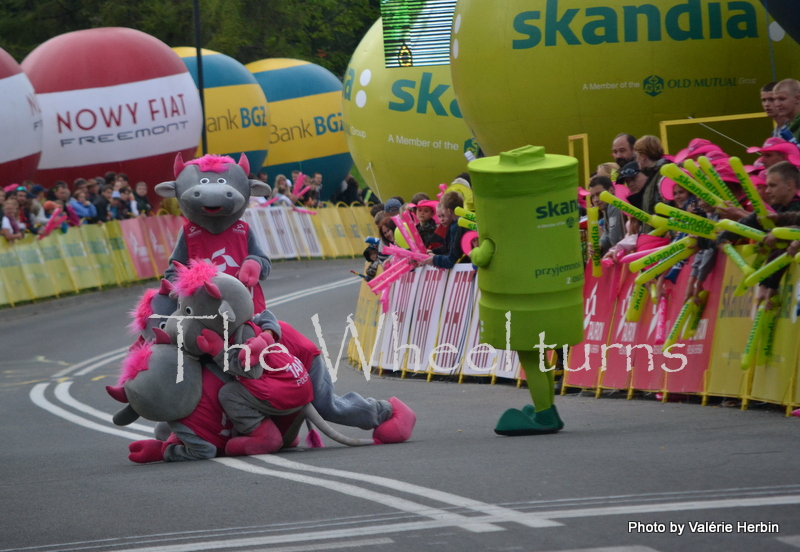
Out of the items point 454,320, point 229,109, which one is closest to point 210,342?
→ point 454,320

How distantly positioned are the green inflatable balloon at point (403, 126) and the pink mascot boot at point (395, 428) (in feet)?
43.1

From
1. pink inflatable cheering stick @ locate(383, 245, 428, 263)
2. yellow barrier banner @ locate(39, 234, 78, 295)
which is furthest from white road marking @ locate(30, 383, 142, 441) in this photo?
yellow barrier banner @ locate(39, 234, 78, 295)

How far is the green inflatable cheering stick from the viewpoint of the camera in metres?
8.20

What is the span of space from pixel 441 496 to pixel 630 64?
9462mm

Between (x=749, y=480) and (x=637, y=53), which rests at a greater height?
(x=637, y=53)

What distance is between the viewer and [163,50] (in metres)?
30.6

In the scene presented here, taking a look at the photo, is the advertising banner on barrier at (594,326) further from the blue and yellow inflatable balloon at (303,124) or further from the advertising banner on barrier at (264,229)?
the blue and yellow inflatable balloon at (303,124)

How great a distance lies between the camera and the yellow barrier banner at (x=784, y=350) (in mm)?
8953

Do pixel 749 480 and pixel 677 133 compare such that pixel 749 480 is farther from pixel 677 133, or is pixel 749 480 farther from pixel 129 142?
pixel 129 142

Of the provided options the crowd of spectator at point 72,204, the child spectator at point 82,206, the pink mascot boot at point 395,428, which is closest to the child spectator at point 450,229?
the pink mascot boot at point 395,428

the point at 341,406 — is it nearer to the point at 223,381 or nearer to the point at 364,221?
the point at 223,381

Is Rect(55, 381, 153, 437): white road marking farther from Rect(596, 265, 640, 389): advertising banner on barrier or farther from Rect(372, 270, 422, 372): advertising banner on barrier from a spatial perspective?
Rect(596, 265, 640, 389): advertising banner on barrier

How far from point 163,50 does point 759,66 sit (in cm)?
1942

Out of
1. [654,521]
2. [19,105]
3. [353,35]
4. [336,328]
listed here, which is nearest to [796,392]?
[654,521]
